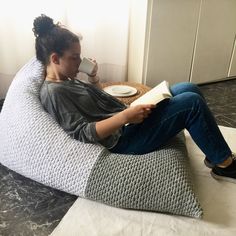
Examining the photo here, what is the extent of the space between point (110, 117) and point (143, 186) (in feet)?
0.99

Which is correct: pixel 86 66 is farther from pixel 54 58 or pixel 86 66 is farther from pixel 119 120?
pixel 119 120

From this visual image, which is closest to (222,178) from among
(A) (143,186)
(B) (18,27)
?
(A) (143,186)

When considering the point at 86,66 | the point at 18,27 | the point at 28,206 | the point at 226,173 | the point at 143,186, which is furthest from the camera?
the point at 18,27

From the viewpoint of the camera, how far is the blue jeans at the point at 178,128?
1227mm

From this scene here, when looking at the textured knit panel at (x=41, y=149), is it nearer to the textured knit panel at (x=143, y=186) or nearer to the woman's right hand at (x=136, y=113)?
the textured knit panel at (x=143, y=186)

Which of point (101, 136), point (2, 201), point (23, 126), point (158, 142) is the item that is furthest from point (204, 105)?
point (2, 201)

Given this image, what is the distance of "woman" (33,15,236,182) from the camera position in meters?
1.18

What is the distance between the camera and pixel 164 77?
2.33 m

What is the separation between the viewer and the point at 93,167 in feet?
3.85

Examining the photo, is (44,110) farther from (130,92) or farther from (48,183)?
(130,92)

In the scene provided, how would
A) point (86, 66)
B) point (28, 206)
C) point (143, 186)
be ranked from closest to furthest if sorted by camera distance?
point (143, 186) < point (28, 206) < point (86, 66)

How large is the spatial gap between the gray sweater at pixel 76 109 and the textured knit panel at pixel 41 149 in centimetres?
4

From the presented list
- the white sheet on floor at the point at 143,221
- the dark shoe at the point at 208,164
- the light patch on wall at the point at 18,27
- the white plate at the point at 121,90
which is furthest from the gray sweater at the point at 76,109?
the light patch on wall at the point at 18,27

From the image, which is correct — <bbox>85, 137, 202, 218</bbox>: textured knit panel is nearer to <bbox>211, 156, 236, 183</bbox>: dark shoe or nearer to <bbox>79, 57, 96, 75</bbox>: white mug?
<bbox>211, 156, 236, 183</bbox>: dark shoe
